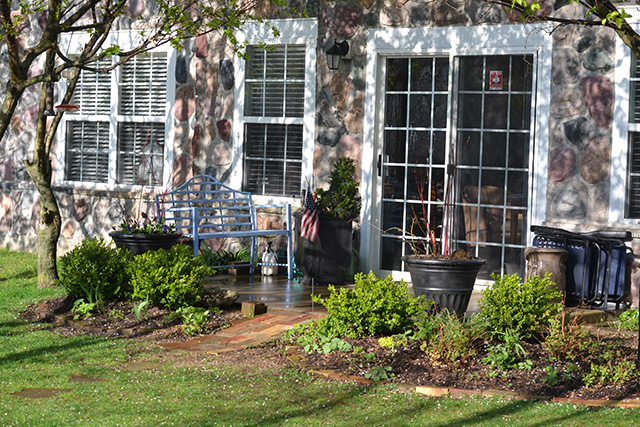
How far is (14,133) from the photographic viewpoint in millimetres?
11570

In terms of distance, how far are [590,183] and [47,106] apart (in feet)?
16.5

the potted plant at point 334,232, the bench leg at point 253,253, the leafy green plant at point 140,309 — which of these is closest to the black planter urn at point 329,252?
the potted plant at point 334,232

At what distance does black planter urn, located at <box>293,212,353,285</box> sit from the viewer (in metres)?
8.66

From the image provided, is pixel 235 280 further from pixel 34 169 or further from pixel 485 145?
pixel 485 145

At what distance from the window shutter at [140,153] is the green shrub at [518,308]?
5.71 meters

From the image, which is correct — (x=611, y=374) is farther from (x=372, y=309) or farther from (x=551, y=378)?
(x=372, y=309)

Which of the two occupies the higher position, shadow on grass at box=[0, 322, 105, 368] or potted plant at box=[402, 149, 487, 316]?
potted plant at box=[402, 149, 487, 316]

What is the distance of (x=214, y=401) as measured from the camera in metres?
4.62

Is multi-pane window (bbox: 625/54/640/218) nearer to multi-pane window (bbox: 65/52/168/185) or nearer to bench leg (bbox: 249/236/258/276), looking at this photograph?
bench leg (bbox: 249/236/258/276)

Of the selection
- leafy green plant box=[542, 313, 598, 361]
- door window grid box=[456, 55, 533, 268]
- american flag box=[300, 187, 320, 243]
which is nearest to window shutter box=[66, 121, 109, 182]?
american flag box=[300, 187, 320, 243]

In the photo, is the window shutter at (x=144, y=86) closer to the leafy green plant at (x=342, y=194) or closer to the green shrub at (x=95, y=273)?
the leafy green plant at (x=342, y=194)

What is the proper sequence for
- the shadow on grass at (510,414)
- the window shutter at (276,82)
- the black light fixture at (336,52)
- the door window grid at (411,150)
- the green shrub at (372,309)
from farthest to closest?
the window shutter at (276,82), the black light fixture at (336,52), the door window grid at (411,150), the green shrub at (372,309), the shadow on grass at (510,414)

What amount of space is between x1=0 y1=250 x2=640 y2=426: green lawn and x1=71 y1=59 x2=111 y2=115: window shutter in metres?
5.59

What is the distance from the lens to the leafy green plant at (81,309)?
684 cm
